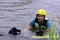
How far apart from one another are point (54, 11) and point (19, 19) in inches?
91.1

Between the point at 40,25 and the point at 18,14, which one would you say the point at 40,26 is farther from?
the point at 18,14

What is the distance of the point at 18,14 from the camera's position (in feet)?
35.4

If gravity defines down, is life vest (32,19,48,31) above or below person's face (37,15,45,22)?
below

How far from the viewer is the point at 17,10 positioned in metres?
11.7

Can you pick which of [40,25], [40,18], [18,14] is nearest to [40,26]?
[40,25]

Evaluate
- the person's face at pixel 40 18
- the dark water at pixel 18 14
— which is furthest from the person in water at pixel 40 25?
the dark water at pixel 18 14

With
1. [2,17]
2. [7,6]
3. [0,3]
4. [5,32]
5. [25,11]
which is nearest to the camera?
[5,32]

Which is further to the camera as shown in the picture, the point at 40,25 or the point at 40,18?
the point at 40,18

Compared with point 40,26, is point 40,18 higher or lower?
higher

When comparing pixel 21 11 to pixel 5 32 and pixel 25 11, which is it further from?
pixel 5 32

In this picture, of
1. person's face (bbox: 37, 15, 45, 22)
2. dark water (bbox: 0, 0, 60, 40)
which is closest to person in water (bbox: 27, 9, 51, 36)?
person's face (bbox: 37, 15, 45, 22)

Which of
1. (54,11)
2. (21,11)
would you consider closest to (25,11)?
(21,11)

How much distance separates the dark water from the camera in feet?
27.1

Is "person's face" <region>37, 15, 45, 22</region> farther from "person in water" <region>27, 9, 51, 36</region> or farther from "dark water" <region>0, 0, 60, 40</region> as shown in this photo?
"dark water" <region>0, 0, 60, 40</region>
